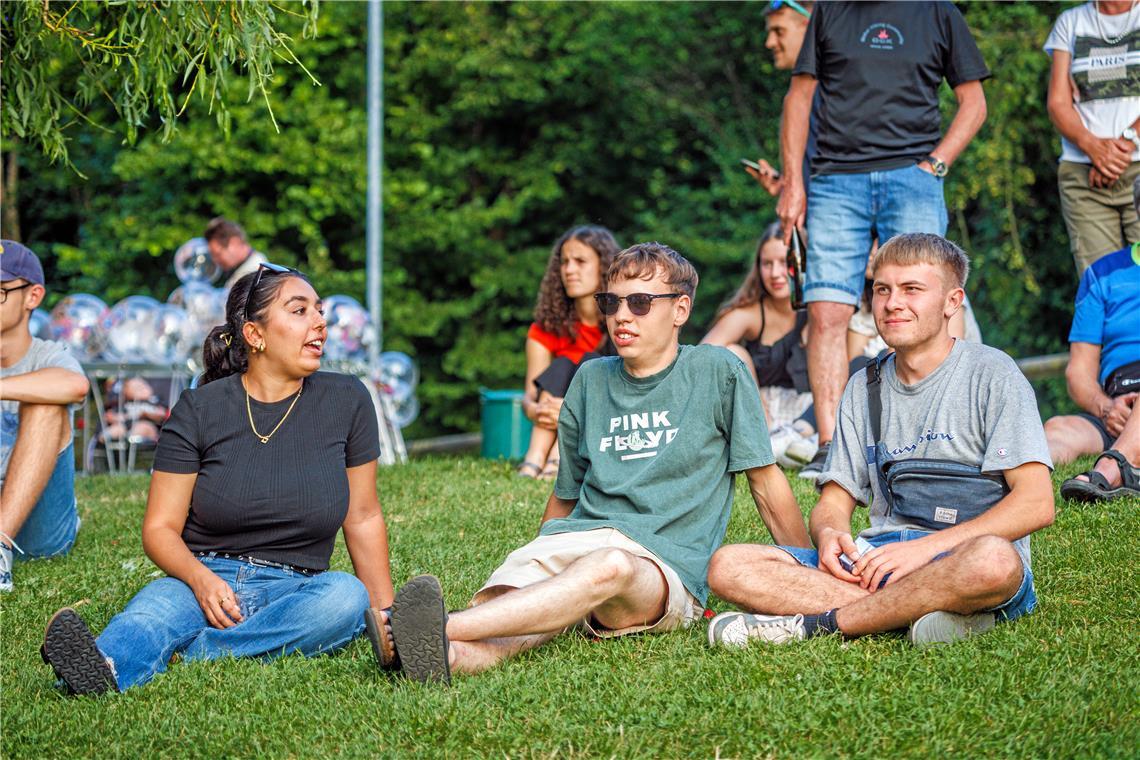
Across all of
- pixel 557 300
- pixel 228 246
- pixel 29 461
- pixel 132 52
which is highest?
pixel 132 52

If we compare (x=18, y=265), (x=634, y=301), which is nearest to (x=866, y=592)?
(x=634, y=301)

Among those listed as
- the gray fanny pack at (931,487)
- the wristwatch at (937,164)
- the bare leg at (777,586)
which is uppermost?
the wristwatch at (937,164)

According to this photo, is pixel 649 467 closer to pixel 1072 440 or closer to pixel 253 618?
pixel 253 618

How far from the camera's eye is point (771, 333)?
8859mm

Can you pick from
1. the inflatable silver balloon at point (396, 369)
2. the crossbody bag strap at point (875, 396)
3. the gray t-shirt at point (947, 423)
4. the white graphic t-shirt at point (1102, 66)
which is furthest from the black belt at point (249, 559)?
the inflatable silver balloon at point (396, 369)

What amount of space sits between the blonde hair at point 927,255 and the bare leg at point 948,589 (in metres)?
0.96

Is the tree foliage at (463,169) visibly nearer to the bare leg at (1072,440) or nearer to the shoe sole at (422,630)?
the bare leg at (1072,440)

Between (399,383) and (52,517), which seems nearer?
(52,517)

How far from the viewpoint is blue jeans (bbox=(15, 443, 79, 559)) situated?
248 inches

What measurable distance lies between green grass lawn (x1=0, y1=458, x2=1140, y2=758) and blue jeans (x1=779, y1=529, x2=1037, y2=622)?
7 cm

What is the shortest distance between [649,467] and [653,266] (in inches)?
27.7

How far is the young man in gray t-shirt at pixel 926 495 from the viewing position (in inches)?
159

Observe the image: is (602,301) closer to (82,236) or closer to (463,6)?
(463,6)

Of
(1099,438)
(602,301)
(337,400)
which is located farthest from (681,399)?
(1099,438)
